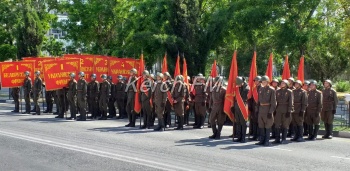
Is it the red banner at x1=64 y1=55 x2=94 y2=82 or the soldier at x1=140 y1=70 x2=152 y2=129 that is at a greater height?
the red banner at x1=64 y1=55 x2=94 y2=82

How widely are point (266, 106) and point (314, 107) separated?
211 cm

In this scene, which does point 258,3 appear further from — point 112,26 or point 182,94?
point 112,26

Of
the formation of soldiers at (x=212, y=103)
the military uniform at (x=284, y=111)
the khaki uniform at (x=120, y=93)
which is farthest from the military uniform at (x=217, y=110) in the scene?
the khaki uniform at (x=120, y=93)

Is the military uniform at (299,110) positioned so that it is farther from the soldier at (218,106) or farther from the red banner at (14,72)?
the red banner at (14,72)

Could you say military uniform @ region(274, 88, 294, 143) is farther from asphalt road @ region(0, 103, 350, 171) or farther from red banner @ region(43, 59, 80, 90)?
red banner @ region(43, 59, 80, 90)

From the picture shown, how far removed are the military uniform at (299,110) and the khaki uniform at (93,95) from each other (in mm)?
8649

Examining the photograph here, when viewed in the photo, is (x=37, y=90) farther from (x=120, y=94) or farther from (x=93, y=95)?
(x=120, y=94)

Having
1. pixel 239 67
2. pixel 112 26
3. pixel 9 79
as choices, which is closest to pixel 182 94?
pixel 239 67

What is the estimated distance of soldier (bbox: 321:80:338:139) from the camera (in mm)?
15977

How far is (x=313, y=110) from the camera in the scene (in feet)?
51.8

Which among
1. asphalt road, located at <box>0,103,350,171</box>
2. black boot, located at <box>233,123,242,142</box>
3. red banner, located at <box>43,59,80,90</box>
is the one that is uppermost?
red banner, located at <box>43,59,80,90</box>

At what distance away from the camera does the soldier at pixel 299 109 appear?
15.2 m

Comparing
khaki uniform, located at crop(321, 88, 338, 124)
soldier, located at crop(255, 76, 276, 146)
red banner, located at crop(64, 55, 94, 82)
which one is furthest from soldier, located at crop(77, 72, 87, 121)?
khaki uniform, located at crop(321, 88, 338, 124)

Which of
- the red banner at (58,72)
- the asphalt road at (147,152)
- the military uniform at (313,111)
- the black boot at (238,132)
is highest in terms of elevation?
the red banner at (58,72)
